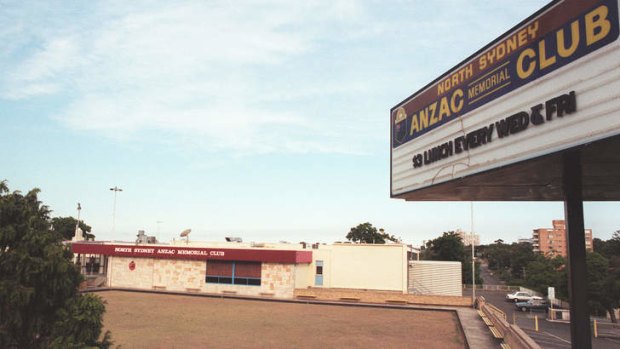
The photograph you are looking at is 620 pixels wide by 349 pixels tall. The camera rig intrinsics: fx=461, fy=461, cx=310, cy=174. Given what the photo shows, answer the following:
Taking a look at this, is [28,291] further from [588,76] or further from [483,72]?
[588,76]

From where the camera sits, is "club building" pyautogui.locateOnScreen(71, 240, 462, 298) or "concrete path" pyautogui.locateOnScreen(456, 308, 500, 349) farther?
"club building" pyautogui.locateOnScreen(71, 240, 462, 298)

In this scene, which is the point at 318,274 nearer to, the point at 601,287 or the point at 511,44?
the point at 601,287

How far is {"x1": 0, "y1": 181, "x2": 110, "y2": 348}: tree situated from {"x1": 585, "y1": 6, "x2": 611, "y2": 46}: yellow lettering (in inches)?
404

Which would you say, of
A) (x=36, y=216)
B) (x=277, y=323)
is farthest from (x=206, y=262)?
(x=36, y=216)

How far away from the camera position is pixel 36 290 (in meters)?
9.70

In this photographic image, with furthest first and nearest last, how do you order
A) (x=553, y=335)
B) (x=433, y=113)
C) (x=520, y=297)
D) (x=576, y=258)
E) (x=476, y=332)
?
1. (x=520, y=297)
2. (x=553, y=335)
3. (x=476, y=332)
4. (x=433, y=113)
5. (x=576, y=258)

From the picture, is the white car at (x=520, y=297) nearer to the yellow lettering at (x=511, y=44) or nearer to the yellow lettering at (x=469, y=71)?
the yellow lettering at (x=469, y=71)

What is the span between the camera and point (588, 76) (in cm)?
577

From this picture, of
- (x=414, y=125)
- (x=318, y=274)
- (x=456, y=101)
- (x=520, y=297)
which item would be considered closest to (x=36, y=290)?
(x=414, y=125)

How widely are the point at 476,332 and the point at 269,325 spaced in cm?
1044

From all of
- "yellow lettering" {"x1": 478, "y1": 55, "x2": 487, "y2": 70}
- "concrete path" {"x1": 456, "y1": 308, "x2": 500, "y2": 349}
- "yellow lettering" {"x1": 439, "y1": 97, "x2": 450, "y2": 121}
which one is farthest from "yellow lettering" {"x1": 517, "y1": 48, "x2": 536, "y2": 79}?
"concrete path" {"x1": 456, "y1": 308, "x2": 500, "y2": 349}

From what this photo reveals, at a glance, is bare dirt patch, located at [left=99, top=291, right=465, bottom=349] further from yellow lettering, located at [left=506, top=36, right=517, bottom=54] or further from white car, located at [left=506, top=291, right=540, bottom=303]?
white car, located at [left=506, top=291, right=540, bottom=303]

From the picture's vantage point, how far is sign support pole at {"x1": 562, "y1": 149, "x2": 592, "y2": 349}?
273 inches

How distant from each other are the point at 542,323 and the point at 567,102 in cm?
3314
